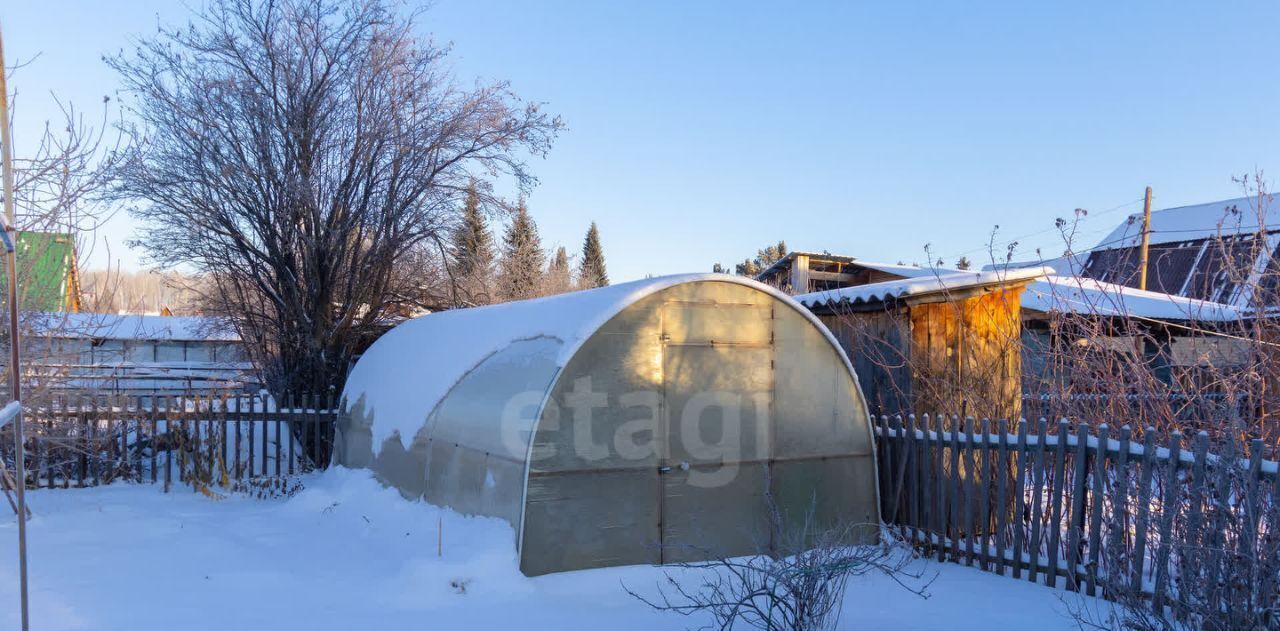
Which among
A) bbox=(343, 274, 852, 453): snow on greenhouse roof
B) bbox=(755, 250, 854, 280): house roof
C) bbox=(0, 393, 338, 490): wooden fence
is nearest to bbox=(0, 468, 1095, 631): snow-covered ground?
bbox=(343, 274, 852, 453): snow on greenhouse roof

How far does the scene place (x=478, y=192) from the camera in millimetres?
15289

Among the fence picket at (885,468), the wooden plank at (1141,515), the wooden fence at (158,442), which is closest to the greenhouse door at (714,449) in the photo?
the fence picket at (885,468)

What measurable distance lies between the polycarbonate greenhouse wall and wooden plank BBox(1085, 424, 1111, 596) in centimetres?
207

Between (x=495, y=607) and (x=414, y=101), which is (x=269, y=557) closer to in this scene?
(x=495, y=607)

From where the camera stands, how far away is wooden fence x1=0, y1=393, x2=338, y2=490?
10812 mm

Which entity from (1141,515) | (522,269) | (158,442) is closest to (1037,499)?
(1141,515)

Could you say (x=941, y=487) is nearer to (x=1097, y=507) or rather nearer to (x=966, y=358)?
(x=966, y=358)

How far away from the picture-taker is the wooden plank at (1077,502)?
21.3ft

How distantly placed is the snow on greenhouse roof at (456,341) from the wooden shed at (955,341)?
121 cm

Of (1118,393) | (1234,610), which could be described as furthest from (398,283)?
(1234,610)

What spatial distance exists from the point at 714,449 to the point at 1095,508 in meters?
2.98

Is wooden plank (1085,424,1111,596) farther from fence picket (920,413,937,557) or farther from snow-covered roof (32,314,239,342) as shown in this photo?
snow-covered roof (32,314,239,342)

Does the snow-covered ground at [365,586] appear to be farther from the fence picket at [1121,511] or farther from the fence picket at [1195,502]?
the fence picket at [1195,502]

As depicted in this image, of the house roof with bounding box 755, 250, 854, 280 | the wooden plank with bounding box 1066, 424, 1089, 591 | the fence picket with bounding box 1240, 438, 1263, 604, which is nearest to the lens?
the fence picket with bounding box 1240, 438, 1263, 604
